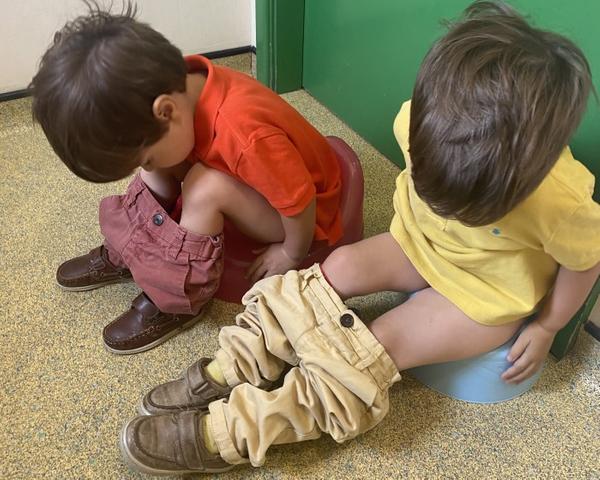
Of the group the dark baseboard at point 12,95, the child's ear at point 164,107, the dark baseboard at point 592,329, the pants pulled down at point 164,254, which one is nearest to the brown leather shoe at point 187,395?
the pants pulled down at point 164,254

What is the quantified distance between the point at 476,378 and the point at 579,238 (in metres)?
0.27

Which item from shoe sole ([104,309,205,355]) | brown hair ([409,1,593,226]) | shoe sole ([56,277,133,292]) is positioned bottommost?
shoe sole ([104,309,205,355])

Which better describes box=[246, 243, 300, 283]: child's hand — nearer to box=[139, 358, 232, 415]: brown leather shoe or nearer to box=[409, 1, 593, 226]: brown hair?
box=[139, 358, 232, 415]: brown leather shoe

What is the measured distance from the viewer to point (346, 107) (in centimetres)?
129

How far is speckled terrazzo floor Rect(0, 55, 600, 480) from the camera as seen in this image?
732 millimetres

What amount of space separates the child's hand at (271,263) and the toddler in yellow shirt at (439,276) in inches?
3.1

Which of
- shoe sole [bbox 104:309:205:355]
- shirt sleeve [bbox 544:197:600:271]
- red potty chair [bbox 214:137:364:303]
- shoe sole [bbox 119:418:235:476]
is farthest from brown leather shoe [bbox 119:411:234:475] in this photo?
shirt sleeve [bbox 544:197:600:271]

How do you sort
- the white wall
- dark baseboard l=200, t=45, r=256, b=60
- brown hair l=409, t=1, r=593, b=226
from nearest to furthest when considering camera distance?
brown hair l=409, t=1, r=593, b=226
the white wall
dark baseboard l=200, t=45, r=256, b=60

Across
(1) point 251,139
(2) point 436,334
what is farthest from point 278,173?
(2) point 436,334

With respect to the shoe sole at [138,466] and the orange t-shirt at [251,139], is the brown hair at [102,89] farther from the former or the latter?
the shoe sole at [138,466]

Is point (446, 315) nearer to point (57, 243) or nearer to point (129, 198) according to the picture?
point (129, 198)

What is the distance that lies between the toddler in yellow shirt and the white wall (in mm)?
865

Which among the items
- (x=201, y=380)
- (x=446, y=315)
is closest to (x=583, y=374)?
(x=446, y=315)

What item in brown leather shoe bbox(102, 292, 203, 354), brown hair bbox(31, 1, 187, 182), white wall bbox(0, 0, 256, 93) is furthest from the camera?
white wall bbox(0, 0, 256, 93)
